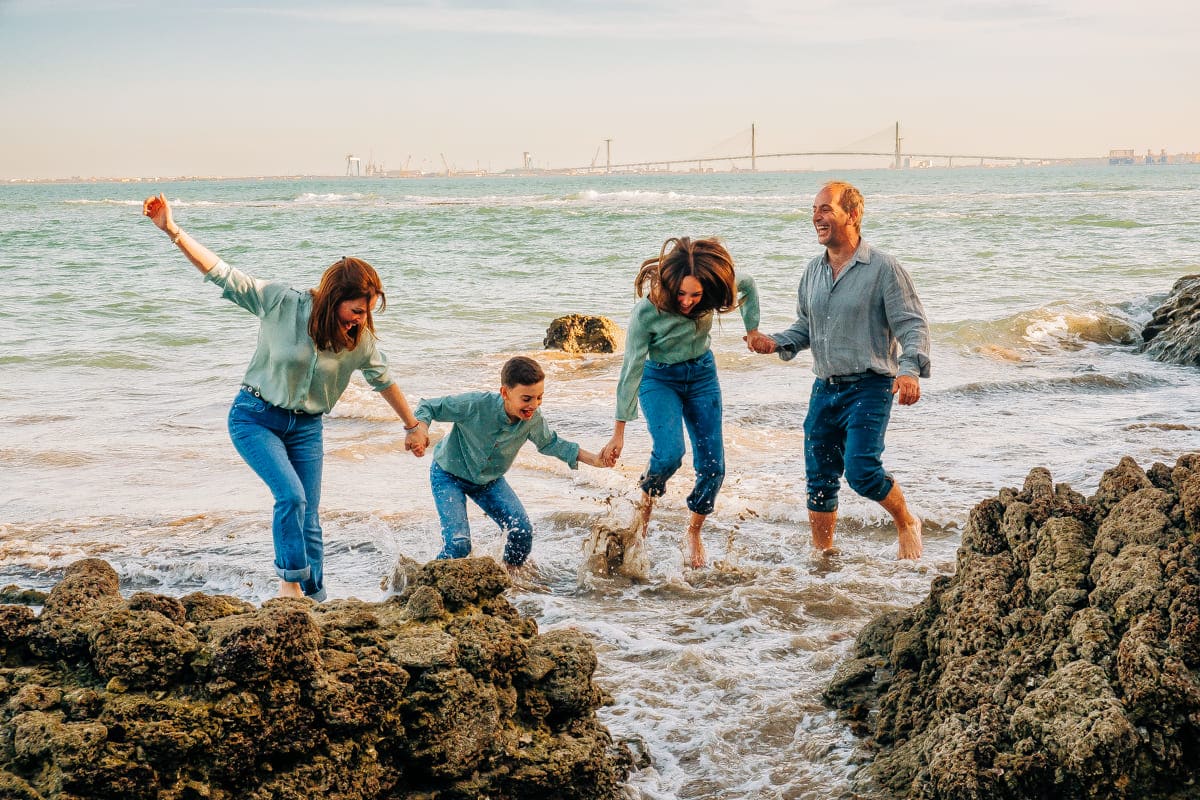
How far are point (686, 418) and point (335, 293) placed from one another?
229 centimetres

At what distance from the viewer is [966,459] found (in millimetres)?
8328

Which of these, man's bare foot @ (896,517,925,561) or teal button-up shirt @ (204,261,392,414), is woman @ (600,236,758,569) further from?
teal button-up shirt @ (204,261,392,414)

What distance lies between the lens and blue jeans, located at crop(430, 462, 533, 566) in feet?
17.8

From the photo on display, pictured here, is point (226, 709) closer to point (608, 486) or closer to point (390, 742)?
point (390, 742)

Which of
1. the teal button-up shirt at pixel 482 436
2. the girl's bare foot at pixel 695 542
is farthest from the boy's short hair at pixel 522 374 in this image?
the girl's bare foot at pixel 695 542

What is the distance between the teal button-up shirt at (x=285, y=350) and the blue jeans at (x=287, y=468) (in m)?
0.10

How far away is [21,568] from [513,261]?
1977 cm

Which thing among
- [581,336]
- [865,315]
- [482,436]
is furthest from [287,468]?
[581,336]

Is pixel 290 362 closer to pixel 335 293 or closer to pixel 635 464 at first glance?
pixel 335 293

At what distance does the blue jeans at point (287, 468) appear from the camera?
4898 millimetres

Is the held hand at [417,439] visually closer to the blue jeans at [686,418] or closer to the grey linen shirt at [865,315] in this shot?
the blue jeans at [686,418]

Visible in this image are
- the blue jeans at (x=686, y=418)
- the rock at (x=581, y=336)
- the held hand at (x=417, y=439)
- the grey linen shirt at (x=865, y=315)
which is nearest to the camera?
the held hand at (x=417, y=439)

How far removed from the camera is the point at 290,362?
16.0 feet

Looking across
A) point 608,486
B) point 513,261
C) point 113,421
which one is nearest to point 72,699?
point 608,486
